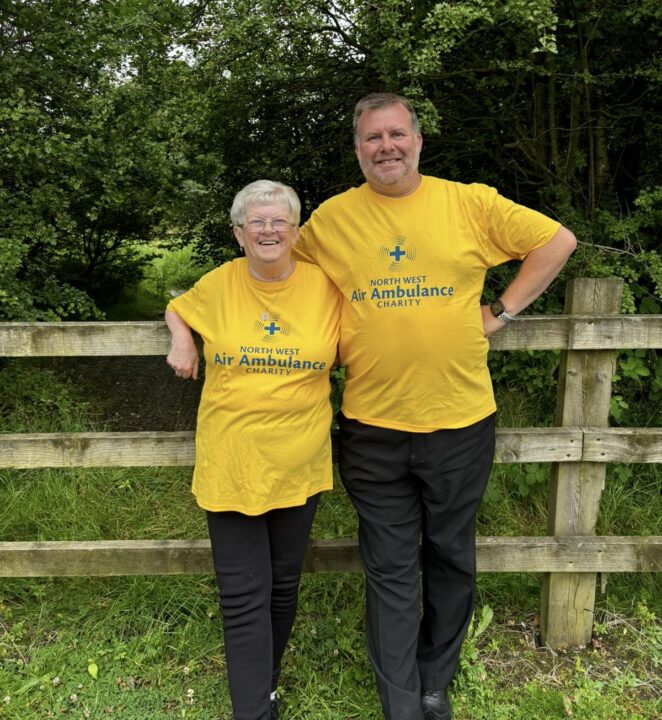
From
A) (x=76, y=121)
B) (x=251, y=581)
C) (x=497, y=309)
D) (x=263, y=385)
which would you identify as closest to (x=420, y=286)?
(x=497, y=309)

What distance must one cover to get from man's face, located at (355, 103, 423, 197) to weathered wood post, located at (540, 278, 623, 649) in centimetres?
90

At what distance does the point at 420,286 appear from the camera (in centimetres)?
217

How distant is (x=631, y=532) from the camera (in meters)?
3.55

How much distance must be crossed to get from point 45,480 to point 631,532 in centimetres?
345

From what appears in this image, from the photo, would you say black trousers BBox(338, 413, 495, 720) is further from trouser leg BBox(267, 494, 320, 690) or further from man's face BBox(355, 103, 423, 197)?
man's face BBox(355, 103, 423, 197)

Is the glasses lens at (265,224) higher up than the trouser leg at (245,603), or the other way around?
the glasses lens at (265,224)

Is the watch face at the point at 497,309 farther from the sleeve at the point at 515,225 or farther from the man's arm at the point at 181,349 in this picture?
the man's arm at the point at 181,349

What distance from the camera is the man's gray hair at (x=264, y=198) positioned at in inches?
84.4

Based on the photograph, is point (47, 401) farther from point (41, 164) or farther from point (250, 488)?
point (250, 488)

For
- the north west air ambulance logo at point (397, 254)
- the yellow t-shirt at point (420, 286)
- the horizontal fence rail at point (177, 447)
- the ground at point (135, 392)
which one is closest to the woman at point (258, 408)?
the yellow t-shirt at point (420, 286)

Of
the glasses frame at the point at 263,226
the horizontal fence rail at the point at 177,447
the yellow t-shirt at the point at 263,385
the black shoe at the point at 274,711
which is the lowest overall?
the black shoe at the point at 274,711

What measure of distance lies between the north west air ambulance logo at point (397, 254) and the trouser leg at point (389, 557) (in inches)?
23.6

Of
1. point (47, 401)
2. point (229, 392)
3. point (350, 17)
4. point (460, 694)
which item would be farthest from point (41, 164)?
point (460, 694)

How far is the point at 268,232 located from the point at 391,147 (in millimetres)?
519
